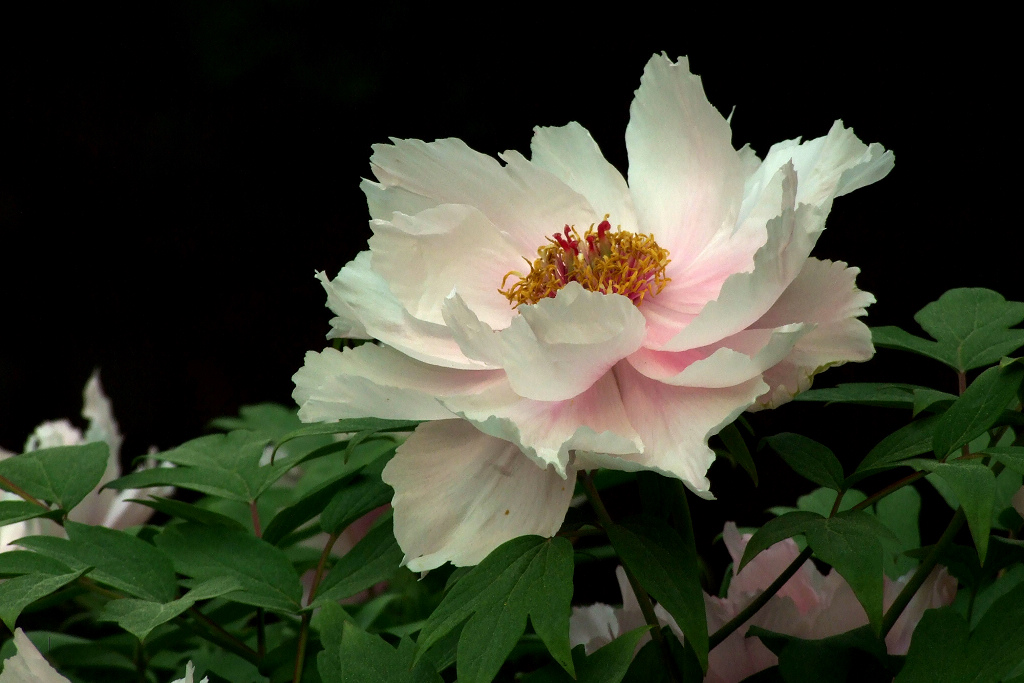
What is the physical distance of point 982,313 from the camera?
368 millimetres

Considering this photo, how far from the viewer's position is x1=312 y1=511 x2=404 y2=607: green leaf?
1.15 ft

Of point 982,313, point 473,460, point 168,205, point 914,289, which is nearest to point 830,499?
point 982,313

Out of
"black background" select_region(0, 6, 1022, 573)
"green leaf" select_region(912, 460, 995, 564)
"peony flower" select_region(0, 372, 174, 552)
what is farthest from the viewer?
"black background" select_region(0, 6, 1022, 573)

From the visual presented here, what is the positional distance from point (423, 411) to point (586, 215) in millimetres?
117

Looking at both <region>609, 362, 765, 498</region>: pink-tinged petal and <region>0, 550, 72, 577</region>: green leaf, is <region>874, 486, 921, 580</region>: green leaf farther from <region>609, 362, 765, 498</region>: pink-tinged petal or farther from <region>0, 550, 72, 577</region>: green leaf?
<region>0, 550, 72, 577</region>: green leaf

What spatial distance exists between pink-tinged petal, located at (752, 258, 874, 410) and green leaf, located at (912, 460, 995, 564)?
0.12 feet

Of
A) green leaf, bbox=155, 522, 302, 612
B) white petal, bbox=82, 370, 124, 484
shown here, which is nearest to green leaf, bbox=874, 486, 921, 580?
green leaf, bbox=155, 522, 302, 612

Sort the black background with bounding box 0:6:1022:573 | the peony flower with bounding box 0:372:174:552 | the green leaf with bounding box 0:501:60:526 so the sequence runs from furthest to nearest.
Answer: the black background with bounding box 0:6:1022:573 < the peony flower with bounding box 0:372:174:552 < the green leaf with bounding box 0:501:60:526

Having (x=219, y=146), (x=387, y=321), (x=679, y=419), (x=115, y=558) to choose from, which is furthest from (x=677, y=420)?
(x=219, y=146)

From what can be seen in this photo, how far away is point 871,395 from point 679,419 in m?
0.09

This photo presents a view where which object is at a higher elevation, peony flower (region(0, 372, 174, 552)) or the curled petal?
the curled petal

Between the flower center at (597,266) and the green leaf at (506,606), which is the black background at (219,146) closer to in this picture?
the flower center at (597,266)

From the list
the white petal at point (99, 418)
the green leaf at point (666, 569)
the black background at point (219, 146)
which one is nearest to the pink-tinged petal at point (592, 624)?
the green leaf at point (666, 569)

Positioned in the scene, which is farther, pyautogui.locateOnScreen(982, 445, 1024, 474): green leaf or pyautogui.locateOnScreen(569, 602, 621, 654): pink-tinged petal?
pyautogui.locateOnScreen(569, 602, 621, 654): pink-tinged petal
